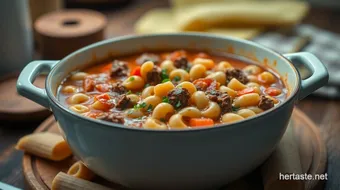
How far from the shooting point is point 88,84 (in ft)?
7.74

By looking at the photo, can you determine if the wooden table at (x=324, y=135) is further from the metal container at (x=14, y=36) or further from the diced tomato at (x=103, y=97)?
the metal container at (x=14, y=36)

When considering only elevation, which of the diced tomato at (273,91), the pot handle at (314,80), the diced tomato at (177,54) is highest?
the pot handle at (314,80)

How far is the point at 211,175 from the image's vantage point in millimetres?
1825

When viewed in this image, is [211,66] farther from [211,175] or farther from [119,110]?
[211,175]

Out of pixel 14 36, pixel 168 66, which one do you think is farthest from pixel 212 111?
pixel 14 36

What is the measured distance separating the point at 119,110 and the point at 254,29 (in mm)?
1866

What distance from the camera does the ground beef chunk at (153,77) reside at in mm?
2326

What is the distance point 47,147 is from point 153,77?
1.81 feet

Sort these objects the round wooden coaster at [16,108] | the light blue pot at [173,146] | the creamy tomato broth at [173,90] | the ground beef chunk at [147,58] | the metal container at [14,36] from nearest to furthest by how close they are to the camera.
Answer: the light blue pot at [173,146] < the creamy tomato broth at [173,90] < the ground beef chunk at [147,58] < the round wooden coaster at [16,108] < the metal container at [14,36]

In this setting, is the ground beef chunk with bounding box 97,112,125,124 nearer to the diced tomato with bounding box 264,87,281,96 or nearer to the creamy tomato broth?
the creamy tomato broth

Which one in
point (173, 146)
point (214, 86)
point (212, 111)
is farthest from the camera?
point (214, 86)

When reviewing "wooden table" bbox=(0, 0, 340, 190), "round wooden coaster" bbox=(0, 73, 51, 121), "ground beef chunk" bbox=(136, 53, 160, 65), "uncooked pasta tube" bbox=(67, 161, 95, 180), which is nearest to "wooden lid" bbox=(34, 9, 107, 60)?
"round wooden coaster" bbox=(0, 73, 51, 121)

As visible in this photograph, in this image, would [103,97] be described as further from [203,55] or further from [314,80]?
[314,80]

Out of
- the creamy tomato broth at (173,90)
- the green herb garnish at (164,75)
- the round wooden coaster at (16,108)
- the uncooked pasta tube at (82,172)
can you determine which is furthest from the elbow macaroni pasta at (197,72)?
the round wooden coaster at (16,108)
